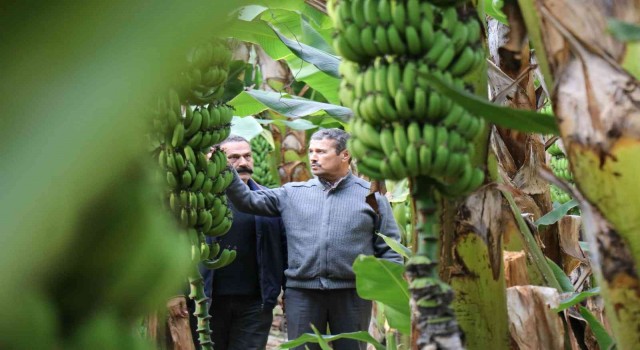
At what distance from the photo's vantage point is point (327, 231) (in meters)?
3.85

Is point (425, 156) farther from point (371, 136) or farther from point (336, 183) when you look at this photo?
point (336, 183)

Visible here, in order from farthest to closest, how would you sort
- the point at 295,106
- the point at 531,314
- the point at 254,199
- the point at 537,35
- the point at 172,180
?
the point at 254,199 < the point at 295,106 < the point at 172,180 < the point at 531,314 < the point at 537,35

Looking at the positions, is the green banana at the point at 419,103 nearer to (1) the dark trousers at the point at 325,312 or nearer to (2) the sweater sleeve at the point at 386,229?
(2) the sweater sleeve at the point at 386,229

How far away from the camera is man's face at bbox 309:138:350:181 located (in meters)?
3.94

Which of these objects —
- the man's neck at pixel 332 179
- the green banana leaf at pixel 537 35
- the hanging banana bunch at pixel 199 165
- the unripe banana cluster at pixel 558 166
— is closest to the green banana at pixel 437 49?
the green banana leaf at pixel 537 35

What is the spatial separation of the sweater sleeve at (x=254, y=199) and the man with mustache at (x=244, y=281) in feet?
0.27

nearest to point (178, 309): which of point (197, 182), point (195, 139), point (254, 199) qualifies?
point (197, 182)

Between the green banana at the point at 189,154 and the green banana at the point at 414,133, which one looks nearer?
the green banana at the point at 414,133

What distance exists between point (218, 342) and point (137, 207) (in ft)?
12.7

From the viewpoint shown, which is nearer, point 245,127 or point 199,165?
point 199,165

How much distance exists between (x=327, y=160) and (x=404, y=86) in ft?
9.30

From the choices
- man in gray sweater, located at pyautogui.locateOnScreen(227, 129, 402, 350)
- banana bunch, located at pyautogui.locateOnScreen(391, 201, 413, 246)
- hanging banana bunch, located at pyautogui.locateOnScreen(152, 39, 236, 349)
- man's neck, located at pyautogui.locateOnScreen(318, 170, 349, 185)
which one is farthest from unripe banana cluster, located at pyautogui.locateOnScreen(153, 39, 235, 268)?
man's neck, located at pyautogui.locateOnScreen(318, 170, 349, 185)

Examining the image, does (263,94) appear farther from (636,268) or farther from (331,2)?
(636,268)

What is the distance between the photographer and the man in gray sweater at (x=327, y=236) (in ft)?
12.6
